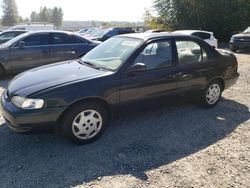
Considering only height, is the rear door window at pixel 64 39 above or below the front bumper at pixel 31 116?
above

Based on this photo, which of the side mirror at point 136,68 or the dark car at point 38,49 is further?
the dark car at point 38,49

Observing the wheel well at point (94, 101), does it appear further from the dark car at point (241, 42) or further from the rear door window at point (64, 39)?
the dark car at point (241, 42)

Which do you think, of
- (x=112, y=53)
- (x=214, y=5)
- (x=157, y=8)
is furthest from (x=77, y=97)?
(x=157, y=8)

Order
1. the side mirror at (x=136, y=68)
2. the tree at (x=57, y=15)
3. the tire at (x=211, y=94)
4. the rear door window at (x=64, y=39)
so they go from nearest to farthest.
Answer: the side mirror at (x=136, y=68) < the tire at (x=211, y=94) < the rear door window at (x=64, y=39) < the tree at (x=57, y=15)

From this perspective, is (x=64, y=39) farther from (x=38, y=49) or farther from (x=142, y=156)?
(x=142, y=156)

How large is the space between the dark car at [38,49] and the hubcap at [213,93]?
508cm

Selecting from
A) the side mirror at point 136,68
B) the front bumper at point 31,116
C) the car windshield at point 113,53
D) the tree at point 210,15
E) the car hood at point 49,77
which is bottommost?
the front bumper at point 31,116

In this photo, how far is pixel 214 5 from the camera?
76.6ft

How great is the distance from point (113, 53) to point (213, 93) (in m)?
2.26

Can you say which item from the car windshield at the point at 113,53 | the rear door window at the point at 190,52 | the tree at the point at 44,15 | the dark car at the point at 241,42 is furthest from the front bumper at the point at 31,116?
the tree at the point at 44,15

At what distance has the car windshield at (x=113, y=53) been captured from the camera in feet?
15.2

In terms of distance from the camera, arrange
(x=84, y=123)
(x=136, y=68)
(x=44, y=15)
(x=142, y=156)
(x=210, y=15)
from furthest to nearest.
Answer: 1. (x=44, y=15)
2. (x=210, y=15)
3. (x=136, y=68)
4. (x=84, y=123)
5. (x=142, y=156)

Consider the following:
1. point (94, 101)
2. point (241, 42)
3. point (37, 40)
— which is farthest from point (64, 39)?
point (241, 42)

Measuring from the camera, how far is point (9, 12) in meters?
79.8
